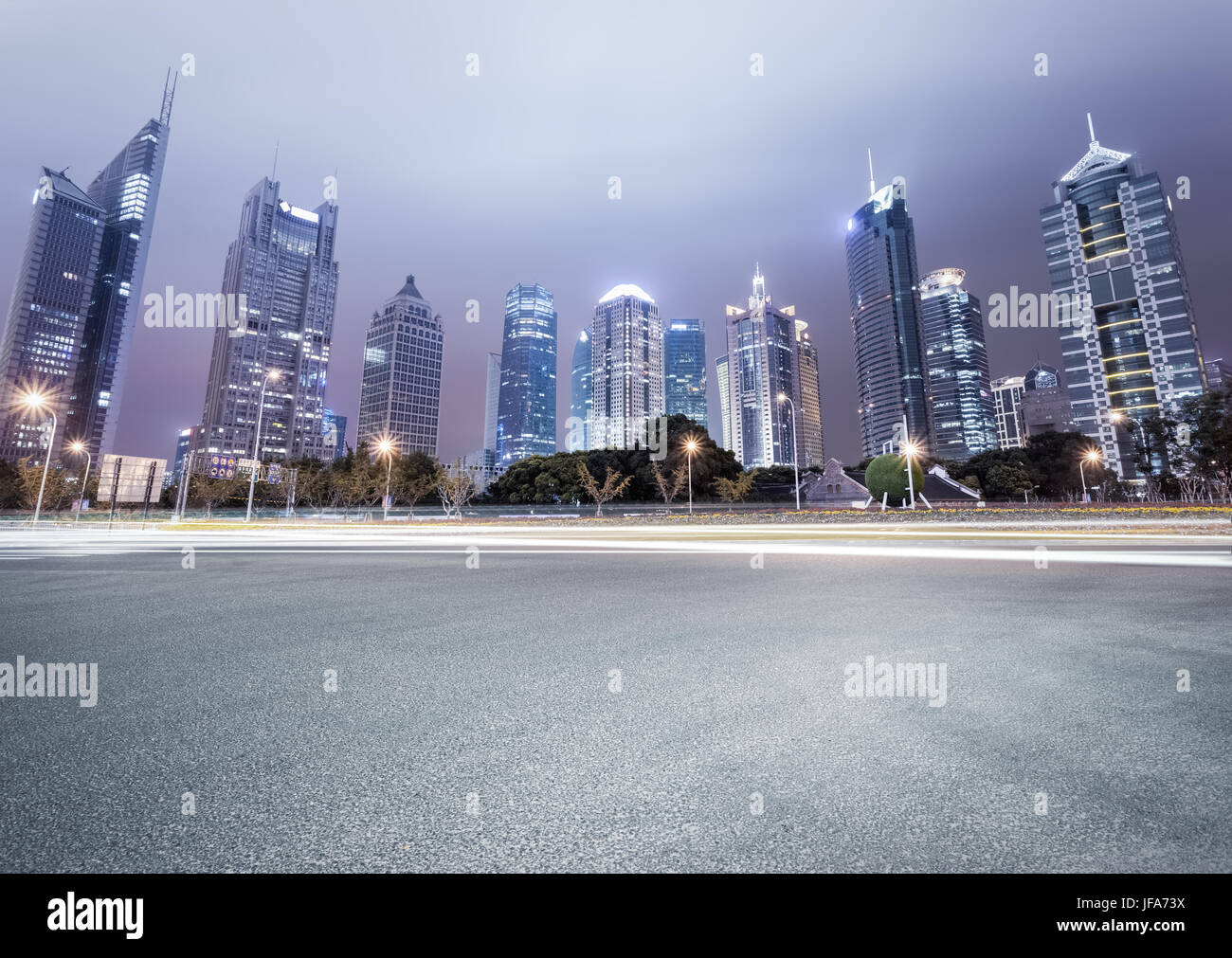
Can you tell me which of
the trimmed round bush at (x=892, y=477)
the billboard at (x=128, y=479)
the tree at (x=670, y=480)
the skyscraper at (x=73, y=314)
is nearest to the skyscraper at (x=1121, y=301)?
the trimmed round bush at (x=892, y=477)

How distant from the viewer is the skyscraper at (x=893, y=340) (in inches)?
7170

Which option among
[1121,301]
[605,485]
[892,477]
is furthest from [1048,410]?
[605,485]

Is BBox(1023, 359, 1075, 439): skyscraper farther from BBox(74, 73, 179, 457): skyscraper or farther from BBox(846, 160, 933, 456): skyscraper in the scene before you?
BBox(74, 73, 179, 457): skyscraper

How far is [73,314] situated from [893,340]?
830 ft

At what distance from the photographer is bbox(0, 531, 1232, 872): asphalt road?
1.90m

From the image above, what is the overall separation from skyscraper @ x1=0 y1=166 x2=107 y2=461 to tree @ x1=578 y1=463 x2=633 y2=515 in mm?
162465

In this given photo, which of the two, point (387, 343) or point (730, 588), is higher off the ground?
point (387, 343)

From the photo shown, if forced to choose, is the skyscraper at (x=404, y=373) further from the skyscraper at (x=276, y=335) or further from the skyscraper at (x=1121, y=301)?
the skyscraper at (x=1121, y=301)

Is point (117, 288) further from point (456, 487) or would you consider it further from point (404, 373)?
point (456, 487)

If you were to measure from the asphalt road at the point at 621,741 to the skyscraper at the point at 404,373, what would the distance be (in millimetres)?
178308

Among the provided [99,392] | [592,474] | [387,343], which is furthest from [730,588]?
[99,392]
